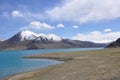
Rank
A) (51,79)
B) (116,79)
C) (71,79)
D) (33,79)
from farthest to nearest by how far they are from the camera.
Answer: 1. (33,79)
2. (51,79)
3. (71,79)
4. (116,79)

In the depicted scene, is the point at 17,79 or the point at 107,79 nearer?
the point at 107,79

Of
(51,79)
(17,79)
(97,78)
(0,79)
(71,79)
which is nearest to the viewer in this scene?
(97,78)

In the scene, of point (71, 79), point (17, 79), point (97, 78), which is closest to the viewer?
point (97, 78)

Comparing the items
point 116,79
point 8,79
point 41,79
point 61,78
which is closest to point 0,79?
point 8,79

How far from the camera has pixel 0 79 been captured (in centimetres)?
5047

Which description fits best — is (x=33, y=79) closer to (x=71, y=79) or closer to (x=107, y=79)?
(x=71, y=79)

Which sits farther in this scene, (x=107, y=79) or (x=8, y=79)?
(x=8, y=79)

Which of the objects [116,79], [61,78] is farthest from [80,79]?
[116,79]

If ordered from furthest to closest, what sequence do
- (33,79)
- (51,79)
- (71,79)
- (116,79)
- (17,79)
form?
(17,79), (33,79), (51,79), (71,79), (116,79)

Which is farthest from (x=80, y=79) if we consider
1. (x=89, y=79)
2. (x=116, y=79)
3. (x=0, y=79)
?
(x=0, y=79)

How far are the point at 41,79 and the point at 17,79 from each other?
721cm

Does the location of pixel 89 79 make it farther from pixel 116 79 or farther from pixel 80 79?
pixel 116 79

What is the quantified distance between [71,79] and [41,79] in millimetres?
7177

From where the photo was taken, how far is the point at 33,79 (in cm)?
4403
